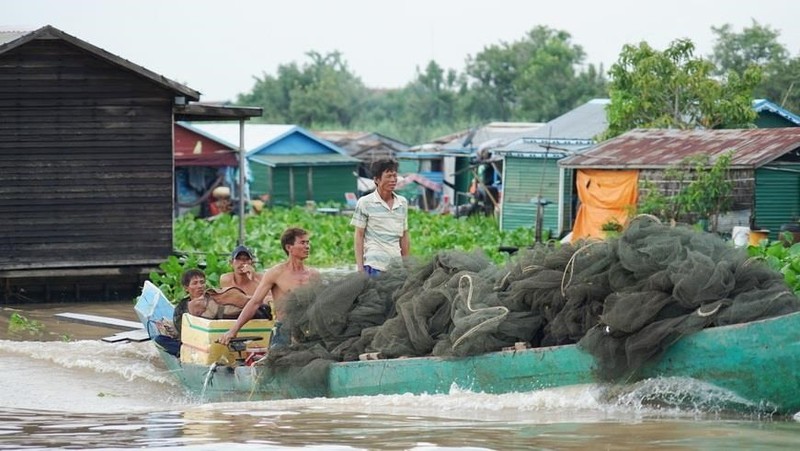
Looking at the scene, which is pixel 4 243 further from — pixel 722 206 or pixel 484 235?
pixel 484 235

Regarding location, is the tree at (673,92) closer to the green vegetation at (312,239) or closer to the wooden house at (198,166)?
the green vegetation at (312,239)

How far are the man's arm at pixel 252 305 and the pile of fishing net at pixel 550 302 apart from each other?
48 cm

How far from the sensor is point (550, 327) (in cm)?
895

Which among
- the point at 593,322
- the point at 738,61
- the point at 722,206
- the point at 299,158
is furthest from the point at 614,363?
A: the point at 738,61

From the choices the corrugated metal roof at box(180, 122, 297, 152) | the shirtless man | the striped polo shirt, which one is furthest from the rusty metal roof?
the corrugated metal roof at box(180, 122, 297, 152)

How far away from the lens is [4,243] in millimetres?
18781

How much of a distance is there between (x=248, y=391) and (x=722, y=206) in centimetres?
1407

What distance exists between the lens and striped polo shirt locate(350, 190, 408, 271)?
1103 cm

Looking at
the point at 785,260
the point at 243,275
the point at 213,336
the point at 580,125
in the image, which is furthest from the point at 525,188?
the point at 213,336

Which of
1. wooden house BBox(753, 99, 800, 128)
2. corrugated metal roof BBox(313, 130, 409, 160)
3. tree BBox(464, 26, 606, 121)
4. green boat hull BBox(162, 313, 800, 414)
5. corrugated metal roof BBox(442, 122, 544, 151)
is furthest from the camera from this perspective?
tree BBox(464, 26, 606, 121)

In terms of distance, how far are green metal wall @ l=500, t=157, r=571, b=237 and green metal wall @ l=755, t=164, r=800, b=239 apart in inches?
392

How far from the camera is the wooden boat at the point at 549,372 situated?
7.99 meters

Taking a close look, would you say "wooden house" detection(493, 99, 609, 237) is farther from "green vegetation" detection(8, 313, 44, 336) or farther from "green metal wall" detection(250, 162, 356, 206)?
"green vegetation" detection(8, 313, 44, 336)

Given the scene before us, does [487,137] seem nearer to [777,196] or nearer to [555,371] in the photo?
[777,196]
